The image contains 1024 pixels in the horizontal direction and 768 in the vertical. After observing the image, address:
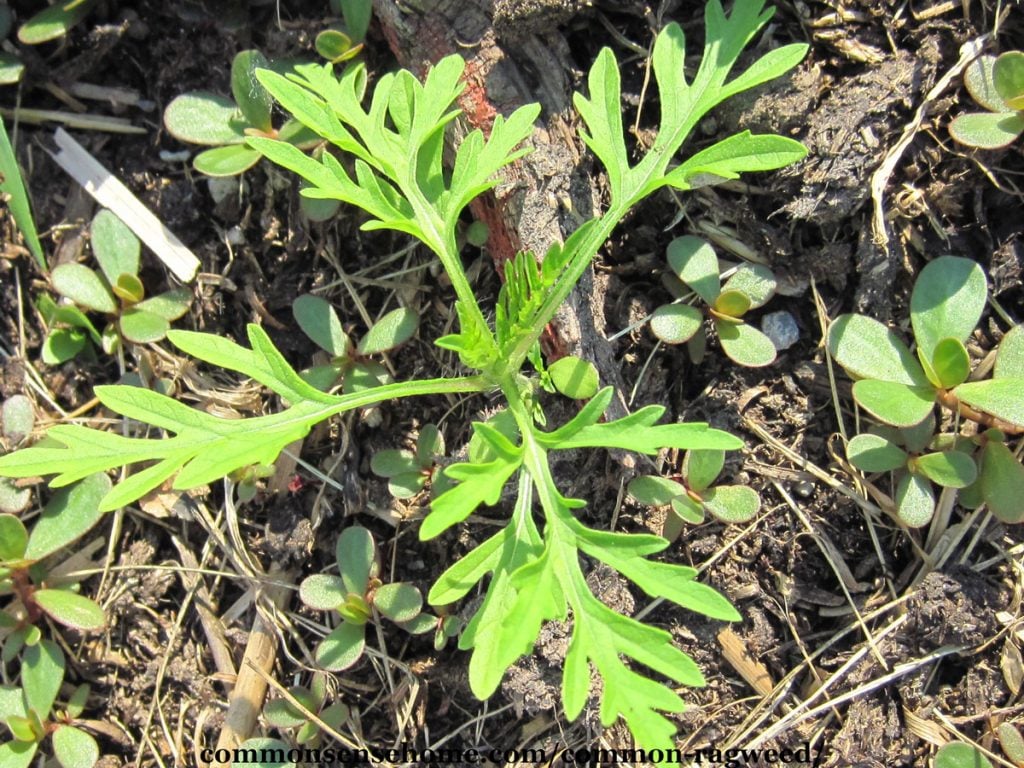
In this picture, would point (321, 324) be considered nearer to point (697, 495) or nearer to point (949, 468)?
point (697, 495)

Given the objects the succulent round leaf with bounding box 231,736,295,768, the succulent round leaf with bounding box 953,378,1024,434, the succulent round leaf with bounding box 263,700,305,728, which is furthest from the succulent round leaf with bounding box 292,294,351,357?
the succulent round leaf with bounding box 953,378,1024,434

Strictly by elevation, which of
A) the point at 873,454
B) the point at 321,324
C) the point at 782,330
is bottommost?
the point at 873,454

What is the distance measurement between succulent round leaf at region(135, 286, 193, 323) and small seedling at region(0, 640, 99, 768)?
958 millimetres

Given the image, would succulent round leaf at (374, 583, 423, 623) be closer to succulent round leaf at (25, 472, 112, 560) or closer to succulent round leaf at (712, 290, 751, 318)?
succulent round leaf at (25, 472, 112, 560)

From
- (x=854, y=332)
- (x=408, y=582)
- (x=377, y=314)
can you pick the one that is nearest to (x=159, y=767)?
(x=408, y=582)

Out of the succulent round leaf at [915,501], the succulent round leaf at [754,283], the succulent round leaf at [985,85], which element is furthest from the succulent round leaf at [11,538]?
the succulent round leaf at [985,85]

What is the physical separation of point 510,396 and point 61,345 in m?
1.37

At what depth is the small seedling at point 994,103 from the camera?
2.04 meters

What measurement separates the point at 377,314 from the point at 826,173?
1.21 metres

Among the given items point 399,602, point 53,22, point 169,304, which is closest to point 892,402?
point 399,602

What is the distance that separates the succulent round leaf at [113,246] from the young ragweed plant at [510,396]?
0.68m

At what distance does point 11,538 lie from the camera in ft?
7.61

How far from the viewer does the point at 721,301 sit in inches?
83.8

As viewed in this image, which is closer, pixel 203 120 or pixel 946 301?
pixel 946 301
